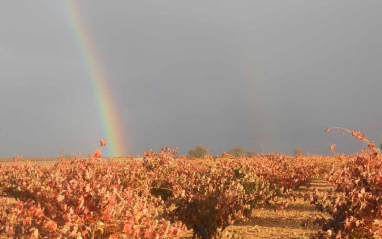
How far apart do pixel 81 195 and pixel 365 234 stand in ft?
15.2

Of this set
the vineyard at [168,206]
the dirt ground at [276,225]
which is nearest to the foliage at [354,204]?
the vineyard at [168,206]

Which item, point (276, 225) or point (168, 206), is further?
point (276, 225)

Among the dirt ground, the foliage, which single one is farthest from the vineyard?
the dirt ground

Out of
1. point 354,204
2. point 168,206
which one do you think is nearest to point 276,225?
point 168,206

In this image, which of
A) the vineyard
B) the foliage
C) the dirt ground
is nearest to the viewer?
the vineyard

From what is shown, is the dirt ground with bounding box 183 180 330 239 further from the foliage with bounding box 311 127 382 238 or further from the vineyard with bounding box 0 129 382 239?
the foliage with bounding box 311 127 382 238

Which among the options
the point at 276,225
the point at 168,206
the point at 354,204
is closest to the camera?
the point at 354,204

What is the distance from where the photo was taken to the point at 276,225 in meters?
11.1

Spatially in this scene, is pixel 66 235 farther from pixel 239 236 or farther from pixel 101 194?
pixel 239 236

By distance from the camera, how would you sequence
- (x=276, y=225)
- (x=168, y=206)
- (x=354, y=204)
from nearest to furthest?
(x=354, y=204) → (x=168, y=206) → (x=276, y=225)

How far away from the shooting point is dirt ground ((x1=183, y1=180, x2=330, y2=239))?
9.55 meters

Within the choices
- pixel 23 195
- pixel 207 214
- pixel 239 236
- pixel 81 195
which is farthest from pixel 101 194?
pixel 23 195

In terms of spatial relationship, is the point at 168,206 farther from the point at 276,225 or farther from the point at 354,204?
the point at 276,225

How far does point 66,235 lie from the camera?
168 inches
